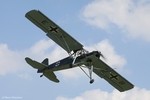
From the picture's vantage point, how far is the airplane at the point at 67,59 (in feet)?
78.7

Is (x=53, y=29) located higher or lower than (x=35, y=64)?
higher

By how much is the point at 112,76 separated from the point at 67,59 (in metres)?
4.40

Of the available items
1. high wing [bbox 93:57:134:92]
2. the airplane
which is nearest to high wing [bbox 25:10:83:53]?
the airplane

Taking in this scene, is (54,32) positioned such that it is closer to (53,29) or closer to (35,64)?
(53,29)

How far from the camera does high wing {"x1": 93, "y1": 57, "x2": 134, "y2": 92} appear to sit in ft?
86.2

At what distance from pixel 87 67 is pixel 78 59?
0.85 meters

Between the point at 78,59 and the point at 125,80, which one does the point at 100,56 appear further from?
the point at 125,80

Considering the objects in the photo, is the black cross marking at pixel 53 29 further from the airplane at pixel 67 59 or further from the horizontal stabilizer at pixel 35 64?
the horizontal stabilizer at pixel 35 64

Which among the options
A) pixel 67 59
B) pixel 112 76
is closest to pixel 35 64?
pixel 67 59

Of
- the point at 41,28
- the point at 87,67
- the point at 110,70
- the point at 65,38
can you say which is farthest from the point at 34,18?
the point at 110,70

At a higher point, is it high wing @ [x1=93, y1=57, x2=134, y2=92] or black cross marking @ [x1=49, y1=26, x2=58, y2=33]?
black cross marking @ [x1=49, y1=26, x2=58, y2=33]

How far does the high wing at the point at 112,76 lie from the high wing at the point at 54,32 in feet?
7.54

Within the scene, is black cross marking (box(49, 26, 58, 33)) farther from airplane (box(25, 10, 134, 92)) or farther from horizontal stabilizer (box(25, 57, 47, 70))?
horizontal stabilizer (box(25, 57, 47, 70))

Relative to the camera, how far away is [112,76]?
89.8ft
